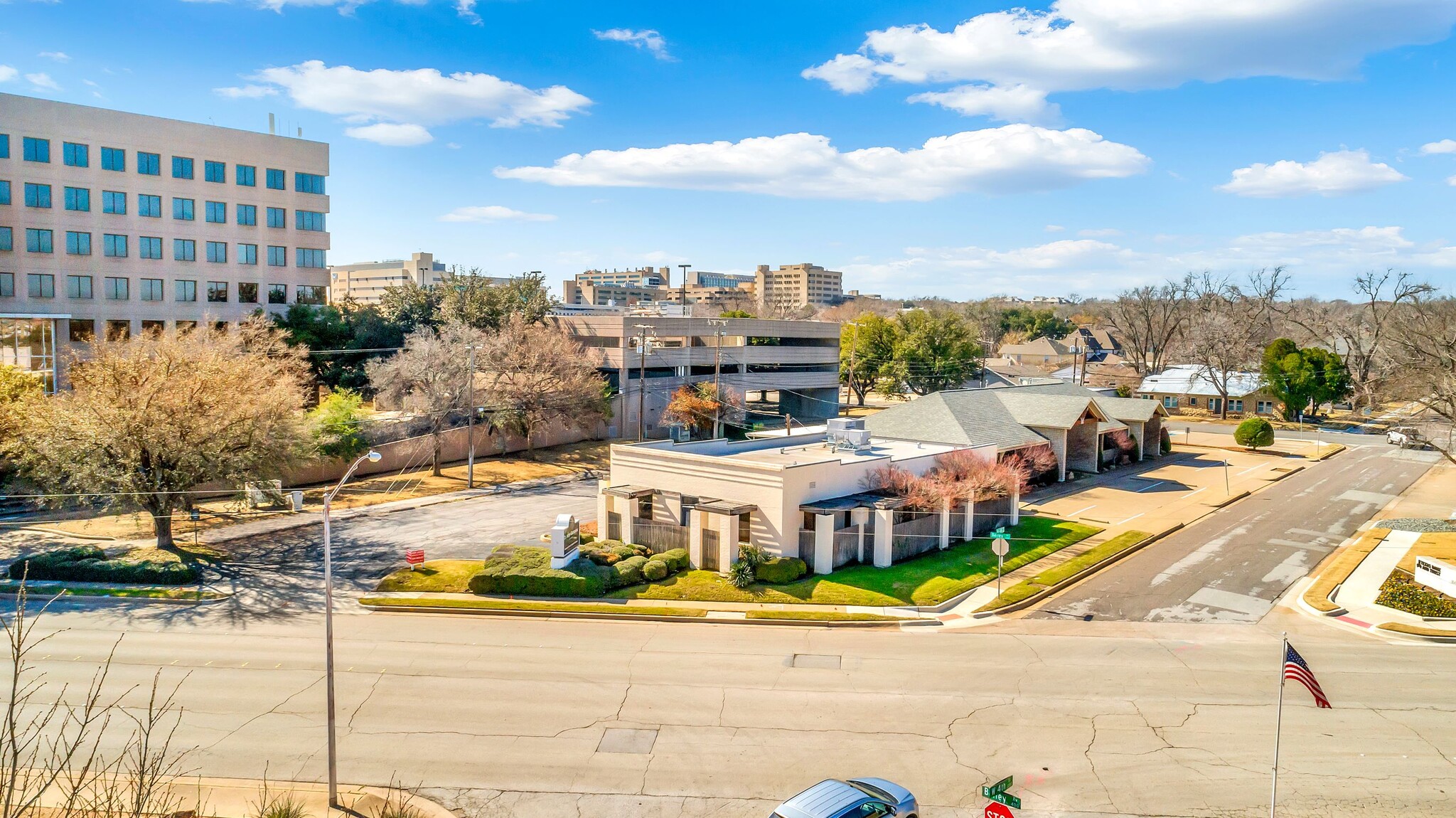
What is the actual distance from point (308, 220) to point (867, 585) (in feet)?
203

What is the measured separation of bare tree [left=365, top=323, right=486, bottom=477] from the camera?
53062 mm

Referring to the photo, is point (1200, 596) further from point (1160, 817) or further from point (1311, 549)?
point (1160, 817)

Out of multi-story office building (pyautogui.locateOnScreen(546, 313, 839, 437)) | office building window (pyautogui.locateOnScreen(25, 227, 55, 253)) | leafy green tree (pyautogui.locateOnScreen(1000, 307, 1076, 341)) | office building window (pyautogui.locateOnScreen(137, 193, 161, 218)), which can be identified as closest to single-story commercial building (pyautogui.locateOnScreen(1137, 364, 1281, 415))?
multi-story office building (pyautogui.locateOnScreen(546, 313, 839, 437))

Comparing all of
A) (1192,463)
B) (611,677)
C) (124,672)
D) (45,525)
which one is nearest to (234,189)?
(45,525)

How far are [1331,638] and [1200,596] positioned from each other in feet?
14.9

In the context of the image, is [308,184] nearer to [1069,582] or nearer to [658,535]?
[658,535]

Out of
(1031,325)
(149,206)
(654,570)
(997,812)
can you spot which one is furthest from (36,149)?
(1031,325)

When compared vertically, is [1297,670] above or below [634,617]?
above

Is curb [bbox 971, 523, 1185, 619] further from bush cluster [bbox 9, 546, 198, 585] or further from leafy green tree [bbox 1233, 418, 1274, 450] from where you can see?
leafy green tree [bbox 1233, 418, 1274, 450]

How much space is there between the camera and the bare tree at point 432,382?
53.1 m

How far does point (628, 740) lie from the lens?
762 inches

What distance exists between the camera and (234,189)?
6844cm

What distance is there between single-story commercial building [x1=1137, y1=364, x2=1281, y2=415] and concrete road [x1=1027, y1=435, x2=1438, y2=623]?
36091mm

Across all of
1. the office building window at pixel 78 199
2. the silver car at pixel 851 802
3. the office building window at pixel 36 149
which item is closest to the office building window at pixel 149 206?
the office building window at pixel 78 199
